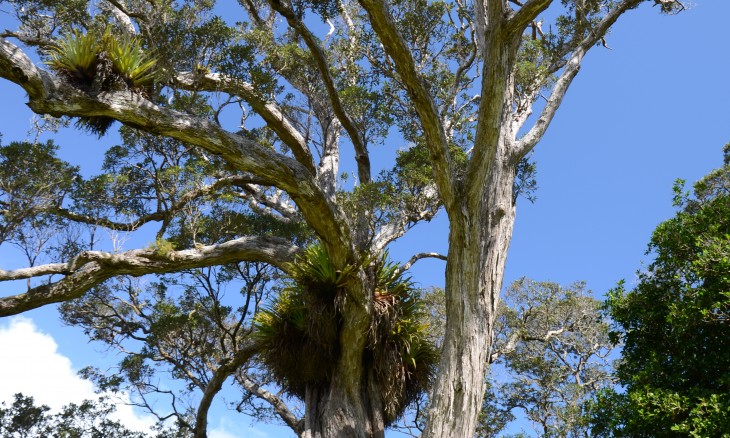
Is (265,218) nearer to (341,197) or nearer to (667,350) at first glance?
(341,197)

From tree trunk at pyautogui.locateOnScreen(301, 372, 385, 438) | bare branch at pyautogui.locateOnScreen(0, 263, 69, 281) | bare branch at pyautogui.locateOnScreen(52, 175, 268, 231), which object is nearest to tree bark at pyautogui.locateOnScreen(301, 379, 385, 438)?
tree trunk at pyautogui.locateOnScreen(301, 372, 385, 438)

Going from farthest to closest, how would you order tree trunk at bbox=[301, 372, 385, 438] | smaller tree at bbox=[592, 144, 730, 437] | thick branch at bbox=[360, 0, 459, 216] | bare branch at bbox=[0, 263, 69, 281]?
1. tree trunk at bbox=[301, 372, 385, 438]
2. bare branch at bbox=[0, 263, 69, 281]
3. smaller tree at bbox=[592, 144, 730, 437]
4. thick branch at bbox=[360, 0, 459, 216]

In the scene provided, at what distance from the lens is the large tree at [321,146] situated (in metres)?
5.59

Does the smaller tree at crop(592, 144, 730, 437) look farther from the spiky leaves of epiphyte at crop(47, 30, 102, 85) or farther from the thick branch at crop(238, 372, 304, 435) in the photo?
the spiky leaves of epiphyte at crop(47, 30, 102, 85)

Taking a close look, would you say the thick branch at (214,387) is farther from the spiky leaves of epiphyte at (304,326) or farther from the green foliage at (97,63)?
the green foliage at (97,63)

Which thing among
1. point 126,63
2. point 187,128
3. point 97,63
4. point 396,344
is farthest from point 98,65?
point 396,344

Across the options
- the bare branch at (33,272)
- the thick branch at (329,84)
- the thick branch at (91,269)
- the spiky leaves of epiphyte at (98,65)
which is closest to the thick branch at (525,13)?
the thick branch at (329,84)

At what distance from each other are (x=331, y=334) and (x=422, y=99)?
10.0 ft

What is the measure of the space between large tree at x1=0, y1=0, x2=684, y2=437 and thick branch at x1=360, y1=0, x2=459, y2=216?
0.01m

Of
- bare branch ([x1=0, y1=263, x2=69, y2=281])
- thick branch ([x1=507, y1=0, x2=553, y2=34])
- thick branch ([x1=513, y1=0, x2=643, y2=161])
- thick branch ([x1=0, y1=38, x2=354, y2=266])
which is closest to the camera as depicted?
thick branch ([x1=0, y1=38, x2=354, y2=266])

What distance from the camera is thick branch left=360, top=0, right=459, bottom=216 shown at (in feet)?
18.3

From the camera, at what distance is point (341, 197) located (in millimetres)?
9617

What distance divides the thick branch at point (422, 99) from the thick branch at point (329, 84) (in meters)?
1.42

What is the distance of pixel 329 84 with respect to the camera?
740 centimetres
